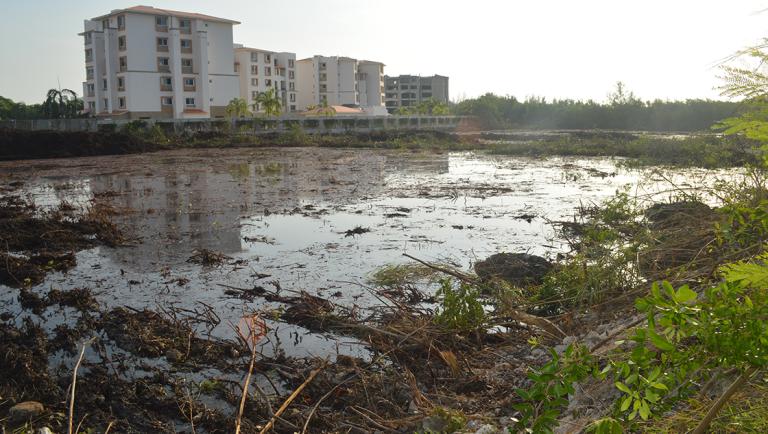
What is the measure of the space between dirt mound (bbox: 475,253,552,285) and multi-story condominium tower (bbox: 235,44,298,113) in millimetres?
66076

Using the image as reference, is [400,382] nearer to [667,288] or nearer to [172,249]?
[667,288]

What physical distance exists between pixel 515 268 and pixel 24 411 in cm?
494

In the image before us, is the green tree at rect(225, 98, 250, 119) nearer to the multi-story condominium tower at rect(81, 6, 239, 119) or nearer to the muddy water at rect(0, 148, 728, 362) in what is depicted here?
the multi-story condominium tower at rect(81, 6, 239, 119)

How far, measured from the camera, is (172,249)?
998 centimetres

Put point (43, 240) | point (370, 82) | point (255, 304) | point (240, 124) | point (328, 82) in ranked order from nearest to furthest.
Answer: point (255, 304), point (43, 240), point (240, 124), point (328, 82), point (370, 82)

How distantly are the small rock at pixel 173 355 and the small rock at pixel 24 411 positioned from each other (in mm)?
1129

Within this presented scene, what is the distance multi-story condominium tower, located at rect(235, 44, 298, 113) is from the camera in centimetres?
7344

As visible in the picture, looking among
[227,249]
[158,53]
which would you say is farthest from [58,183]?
[158,53]

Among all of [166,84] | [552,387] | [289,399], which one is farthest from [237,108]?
[552,387]

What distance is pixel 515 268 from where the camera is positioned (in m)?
7.55

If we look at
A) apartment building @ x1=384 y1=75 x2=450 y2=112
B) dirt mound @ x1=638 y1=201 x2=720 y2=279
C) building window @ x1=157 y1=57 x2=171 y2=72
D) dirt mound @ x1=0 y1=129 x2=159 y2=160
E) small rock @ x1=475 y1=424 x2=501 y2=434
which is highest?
apartment building @ x1=384 y1=75 x2=450 y2=112

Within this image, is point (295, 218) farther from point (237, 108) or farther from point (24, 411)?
point (237, 108)

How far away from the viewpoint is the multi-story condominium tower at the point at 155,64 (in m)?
57.4

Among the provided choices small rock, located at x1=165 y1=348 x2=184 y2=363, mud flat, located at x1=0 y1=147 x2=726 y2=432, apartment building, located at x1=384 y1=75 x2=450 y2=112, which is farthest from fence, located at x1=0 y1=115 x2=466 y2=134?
apartment building, located at x1=384 y1=75 x2=450 y2=112
